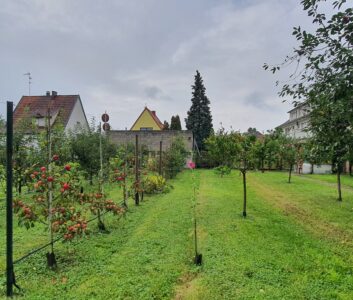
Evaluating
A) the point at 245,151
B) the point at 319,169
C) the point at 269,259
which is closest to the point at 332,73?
the point at 269,259

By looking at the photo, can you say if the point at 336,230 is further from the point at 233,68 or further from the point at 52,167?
the point at 233,68

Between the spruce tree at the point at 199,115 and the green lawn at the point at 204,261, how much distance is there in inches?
1348

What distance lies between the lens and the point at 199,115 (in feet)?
142

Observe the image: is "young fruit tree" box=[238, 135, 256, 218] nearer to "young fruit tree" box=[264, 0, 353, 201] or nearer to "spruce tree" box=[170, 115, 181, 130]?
"young fruit tree" box=[264, 0, 353, 201]

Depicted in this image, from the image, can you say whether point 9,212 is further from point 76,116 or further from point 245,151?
point 76,116

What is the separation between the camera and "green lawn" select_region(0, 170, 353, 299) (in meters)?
4.30

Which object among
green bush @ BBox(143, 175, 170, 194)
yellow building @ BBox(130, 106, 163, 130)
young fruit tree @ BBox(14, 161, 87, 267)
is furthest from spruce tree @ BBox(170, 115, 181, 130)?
young fruit tree @ BBox(14, 161, 87, 267)

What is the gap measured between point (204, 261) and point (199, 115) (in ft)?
127

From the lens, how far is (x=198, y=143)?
42562 mm

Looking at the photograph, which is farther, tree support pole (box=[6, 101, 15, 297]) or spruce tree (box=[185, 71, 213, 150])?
spruce tree (box=[185, 71, 213, 150])

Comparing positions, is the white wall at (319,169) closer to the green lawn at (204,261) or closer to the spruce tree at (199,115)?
the spruce tree at (199,115)

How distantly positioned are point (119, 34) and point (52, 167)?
827 centimetres

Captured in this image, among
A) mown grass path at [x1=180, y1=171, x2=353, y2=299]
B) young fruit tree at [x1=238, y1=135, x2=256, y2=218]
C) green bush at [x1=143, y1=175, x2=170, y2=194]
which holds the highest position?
young fruit tree at [x1=238, y1=135, x2=256, y2=218]

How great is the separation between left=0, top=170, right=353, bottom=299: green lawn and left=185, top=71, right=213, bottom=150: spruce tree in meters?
34.2
